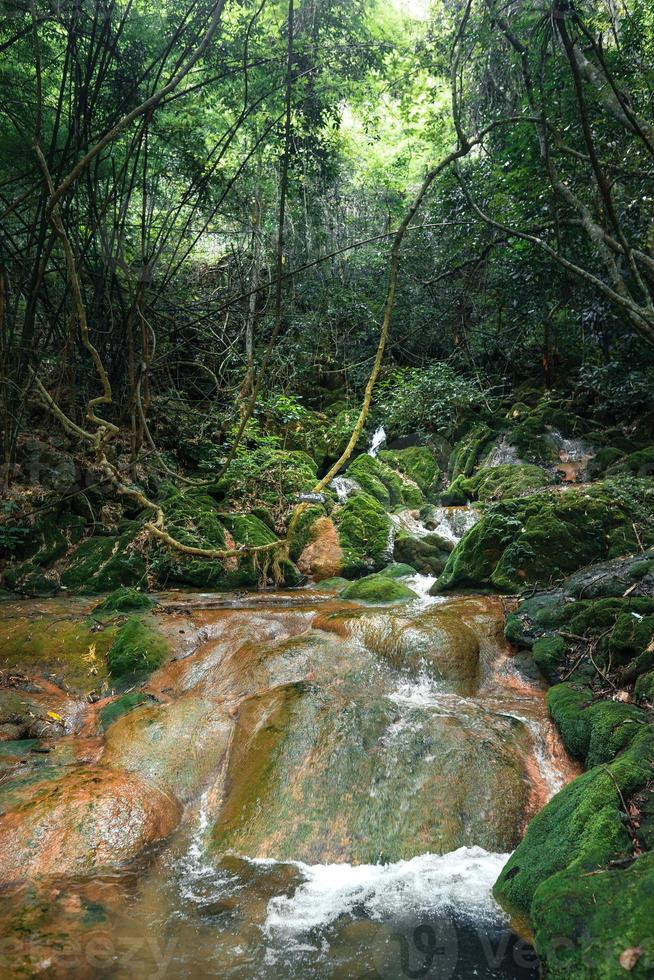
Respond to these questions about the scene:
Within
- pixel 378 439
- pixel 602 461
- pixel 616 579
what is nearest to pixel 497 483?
pixel 602 461

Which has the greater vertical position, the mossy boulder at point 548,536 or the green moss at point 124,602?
the mossy boulder at point 548,536

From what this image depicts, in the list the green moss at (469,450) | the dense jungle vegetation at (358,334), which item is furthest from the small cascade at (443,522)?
the green moss at (469,450)

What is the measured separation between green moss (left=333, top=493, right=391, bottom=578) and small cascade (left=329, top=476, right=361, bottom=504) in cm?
163

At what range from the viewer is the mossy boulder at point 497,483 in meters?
12.0

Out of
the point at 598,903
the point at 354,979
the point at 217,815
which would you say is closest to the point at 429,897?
the point at 354,979

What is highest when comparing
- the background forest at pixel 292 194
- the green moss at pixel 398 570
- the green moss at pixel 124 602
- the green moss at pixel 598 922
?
the background forest at pixel 292 194

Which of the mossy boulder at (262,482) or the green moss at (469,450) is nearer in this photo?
the mossy boulder at (262,482)

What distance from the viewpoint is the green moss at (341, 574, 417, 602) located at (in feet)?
24.4

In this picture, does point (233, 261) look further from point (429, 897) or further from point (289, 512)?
point (429, 897)

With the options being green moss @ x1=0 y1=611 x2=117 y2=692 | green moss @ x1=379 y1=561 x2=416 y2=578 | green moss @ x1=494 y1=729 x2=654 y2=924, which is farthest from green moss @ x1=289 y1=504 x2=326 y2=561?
green moss @ x1=494 y1=729 x2=654 y2=924

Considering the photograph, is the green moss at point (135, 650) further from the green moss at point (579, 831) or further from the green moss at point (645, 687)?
the green moss at point (645, 687)

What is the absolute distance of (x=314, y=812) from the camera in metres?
3.70

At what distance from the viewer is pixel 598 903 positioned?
2191 mm

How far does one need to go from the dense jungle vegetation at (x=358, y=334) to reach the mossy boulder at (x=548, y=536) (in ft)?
0.12
